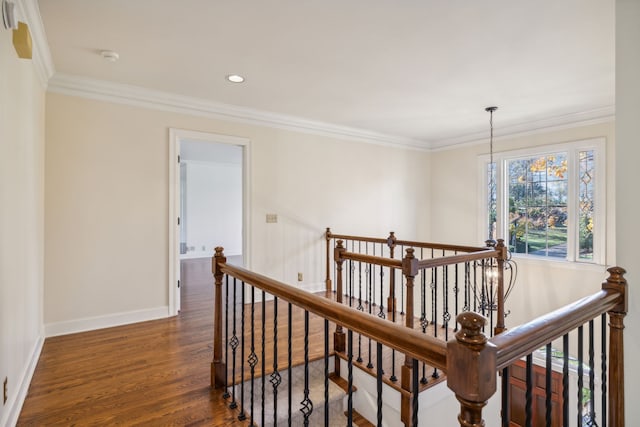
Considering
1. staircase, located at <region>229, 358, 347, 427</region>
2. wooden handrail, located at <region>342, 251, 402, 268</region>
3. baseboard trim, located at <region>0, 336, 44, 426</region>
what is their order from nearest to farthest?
baseboard trim, located at <region>0, 336, 44, 426</region> → staircase, located at <region>229, 358, 347, 427</region> → wooden handrail, located at <region>342, 251, 402, 268</region>

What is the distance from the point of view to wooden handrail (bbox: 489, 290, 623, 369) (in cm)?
91

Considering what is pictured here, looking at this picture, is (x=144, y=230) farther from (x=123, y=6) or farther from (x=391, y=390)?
(x=391, y=390)

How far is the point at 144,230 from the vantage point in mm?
3623

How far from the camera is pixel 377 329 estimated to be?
3.51 ft

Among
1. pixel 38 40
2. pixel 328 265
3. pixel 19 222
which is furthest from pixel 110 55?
pixel 328 265

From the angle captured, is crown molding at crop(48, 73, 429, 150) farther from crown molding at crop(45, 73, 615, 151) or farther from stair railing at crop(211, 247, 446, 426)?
stair railing at crop(211, 247, 446, 426)

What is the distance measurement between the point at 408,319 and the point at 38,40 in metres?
3.37

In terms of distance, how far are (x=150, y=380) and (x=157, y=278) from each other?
149cm

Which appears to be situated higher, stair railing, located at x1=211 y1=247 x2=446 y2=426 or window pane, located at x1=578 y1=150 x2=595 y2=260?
window pane, located at x1=578 y1=150 x2=595 y2=260

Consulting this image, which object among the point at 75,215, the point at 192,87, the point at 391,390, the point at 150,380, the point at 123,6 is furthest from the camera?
the point at 192,87

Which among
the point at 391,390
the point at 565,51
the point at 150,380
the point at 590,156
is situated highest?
the point at 565,51

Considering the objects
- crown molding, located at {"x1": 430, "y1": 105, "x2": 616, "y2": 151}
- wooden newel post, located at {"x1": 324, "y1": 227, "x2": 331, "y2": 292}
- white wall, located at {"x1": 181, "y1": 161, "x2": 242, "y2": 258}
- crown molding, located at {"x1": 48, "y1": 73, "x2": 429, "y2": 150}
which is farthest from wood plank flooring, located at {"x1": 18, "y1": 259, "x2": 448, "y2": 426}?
white wall, located at {"x1": 181, "y1": 161, "x2": 242, "y2": 258}

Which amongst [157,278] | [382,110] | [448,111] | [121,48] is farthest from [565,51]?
[157,278]

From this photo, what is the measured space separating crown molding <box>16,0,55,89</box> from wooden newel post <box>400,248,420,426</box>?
2.82 meters
